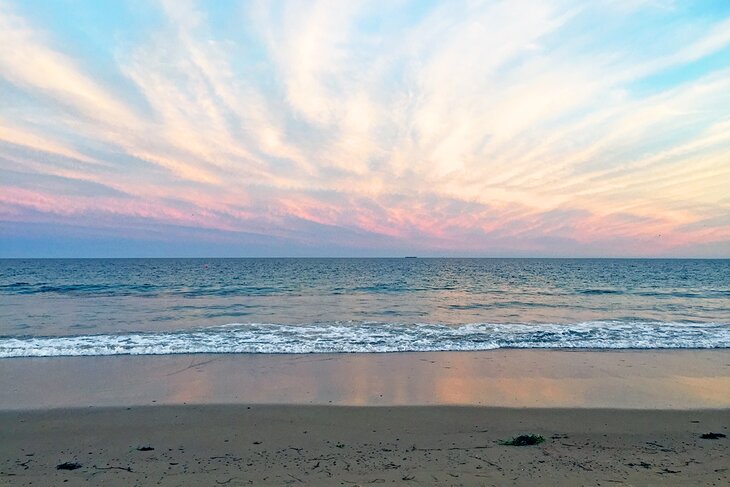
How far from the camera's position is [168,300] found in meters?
28.4

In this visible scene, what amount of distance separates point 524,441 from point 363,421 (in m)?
2.58

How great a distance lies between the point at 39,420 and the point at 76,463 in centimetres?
234

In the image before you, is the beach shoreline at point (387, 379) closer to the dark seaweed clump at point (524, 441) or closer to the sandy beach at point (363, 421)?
the sandy beach at point (363, 421)

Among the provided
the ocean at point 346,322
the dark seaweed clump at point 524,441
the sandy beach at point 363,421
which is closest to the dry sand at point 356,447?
the sandy beach at point 363,421

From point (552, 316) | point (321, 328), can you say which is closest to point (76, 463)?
point (321, 328)

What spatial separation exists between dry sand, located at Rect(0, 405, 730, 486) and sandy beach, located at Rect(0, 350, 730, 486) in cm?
3

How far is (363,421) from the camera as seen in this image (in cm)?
741

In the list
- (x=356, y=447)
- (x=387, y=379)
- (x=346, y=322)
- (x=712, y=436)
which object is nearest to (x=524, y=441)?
(x=356, y=447)

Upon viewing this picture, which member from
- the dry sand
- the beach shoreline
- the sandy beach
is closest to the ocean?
the beach shoreline

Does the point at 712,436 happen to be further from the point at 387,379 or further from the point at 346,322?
the point at 346,322

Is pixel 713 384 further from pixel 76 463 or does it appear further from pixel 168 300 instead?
pixel 168 300

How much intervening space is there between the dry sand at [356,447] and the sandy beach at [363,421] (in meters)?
0.03

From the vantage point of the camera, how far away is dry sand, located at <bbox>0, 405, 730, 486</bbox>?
17.8 feet

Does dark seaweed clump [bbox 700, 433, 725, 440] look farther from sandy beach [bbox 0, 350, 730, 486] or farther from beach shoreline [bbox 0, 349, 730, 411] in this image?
beach shoreline [bbox 0, 349, 730, 411]
